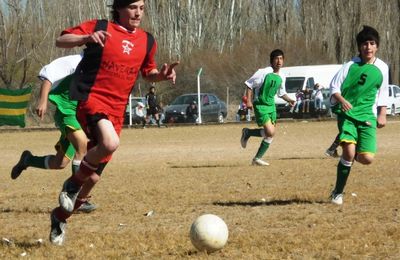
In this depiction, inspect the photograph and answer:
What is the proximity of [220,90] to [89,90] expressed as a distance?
162 feet

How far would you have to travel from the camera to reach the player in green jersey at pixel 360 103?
872 cm

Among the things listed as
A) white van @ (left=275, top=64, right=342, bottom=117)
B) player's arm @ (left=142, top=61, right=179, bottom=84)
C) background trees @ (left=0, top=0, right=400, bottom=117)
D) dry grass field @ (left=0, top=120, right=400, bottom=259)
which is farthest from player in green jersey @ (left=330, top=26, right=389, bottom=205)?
background trees @ (left=0, top=0, right=400, bottom=117)

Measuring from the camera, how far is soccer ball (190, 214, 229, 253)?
6.03 meters

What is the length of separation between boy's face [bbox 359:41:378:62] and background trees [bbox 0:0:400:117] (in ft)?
143

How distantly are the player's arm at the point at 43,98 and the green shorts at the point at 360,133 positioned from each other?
9.85 ft

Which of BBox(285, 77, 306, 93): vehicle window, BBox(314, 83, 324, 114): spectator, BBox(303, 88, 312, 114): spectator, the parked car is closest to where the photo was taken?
BBox(314, 83, 324, 114): spectator

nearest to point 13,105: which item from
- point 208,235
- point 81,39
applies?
point 81,39

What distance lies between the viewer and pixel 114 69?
6723mm

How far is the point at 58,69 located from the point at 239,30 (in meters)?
57.4

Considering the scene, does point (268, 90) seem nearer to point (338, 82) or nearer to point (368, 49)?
point (338, 82)

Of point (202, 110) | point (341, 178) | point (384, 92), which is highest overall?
point (384, 92)

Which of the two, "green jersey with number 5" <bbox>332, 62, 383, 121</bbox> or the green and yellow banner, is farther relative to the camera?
the green and yellow banner

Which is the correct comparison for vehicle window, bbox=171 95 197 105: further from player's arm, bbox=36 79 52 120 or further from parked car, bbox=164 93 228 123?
player's arm, bbox=36 79 52 120

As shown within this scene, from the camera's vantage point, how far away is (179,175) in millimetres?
12922
